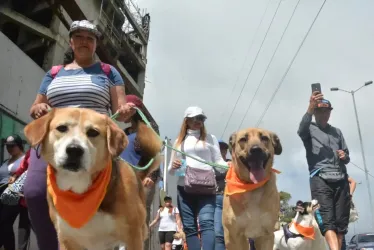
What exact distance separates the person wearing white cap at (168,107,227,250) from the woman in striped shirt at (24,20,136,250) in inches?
70.3

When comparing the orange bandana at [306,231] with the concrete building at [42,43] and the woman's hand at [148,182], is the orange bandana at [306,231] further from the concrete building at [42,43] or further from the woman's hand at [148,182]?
the concrete building at [42,43]

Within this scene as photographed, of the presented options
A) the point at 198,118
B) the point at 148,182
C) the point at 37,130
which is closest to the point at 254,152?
the point at 198,118

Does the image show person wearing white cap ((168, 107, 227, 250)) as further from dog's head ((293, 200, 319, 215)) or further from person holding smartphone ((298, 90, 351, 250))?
dog's head ((293, 200, 319, 215))

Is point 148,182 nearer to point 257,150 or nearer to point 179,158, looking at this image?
point 179,158

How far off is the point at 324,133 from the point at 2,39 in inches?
333

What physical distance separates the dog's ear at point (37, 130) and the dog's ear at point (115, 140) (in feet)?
1.50

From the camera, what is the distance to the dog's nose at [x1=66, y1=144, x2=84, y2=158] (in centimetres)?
273

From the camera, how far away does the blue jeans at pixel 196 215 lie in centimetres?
495

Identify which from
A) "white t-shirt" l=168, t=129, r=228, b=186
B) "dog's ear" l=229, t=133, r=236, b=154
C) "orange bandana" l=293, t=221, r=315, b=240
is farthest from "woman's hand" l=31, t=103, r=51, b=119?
"orange bandana" l=293, t=221, r=315, b=240

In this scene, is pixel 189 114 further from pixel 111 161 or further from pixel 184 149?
pixel 111 161

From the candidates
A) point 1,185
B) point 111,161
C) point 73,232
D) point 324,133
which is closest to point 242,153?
point 324,133

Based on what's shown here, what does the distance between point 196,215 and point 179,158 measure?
32.0 inches

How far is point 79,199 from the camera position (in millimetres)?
2926

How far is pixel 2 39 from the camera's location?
1028 cm
